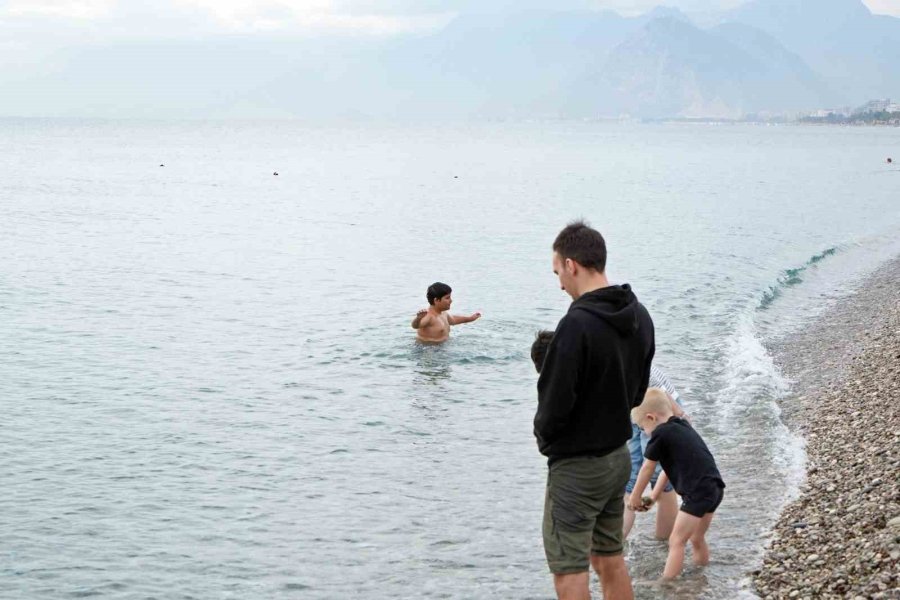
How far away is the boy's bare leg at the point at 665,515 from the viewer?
29.4 feet

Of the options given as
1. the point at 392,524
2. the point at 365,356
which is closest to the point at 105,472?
the point at 392,524

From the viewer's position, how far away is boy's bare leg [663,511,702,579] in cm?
780

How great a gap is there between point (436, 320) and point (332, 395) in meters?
3.22

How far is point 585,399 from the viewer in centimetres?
537

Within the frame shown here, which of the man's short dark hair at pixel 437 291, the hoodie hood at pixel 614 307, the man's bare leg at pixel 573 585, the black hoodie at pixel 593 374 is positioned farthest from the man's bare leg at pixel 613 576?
the man's short dark hair at pixel 437 291

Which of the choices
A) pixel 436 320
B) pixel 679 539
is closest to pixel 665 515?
pixel 679 539

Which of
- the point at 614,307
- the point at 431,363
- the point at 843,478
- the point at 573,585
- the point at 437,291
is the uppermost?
the point at 614,307

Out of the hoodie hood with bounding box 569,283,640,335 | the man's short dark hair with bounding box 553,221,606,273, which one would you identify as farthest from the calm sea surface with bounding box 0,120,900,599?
the man's short dark hair with bounding box 553,221,606,273

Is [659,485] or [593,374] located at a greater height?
[593,374]

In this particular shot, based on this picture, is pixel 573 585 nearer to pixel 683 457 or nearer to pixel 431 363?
pixel 683 457

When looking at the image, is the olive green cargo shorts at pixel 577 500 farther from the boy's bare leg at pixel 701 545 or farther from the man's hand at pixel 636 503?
the boy's bare leg at pixel 701 545

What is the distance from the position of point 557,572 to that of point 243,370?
39.6ft

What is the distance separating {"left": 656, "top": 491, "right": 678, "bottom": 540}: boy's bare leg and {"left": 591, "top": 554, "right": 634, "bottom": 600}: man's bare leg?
2.87 metres

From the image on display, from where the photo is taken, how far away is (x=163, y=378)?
1630cm
